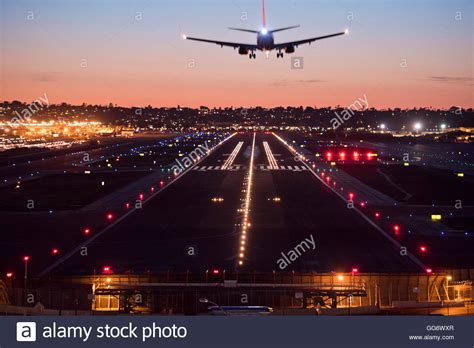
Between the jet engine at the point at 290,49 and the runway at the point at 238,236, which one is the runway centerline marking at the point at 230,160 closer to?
the runway at the point at 238,236

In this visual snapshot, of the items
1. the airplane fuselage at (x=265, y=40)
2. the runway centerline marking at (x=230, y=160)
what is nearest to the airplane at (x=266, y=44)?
the airplane fuselage at (x=265, y=40)

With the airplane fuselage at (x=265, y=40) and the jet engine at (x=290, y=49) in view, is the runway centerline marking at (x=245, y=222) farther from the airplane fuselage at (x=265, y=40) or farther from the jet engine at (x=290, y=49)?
the jet engine at (x=290, y=49)

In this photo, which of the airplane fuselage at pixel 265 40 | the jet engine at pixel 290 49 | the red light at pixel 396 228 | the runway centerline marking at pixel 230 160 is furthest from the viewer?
the runway centerline marking at pixel 230 160

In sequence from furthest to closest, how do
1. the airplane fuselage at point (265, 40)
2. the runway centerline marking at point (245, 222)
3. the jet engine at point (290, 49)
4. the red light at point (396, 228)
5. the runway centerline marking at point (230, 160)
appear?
the runway centerline marking at point (230, 160)
the jet engine at point (290, 49)
the airplane fuselage at point (265, 40)
the red light at point (396, 228)
the runway centerline marking at point (245, 222)

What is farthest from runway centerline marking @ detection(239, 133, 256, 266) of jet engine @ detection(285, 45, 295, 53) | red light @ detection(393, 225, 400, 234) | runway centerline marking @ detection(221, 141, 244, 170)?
runway centerline marking @ detection(221, 141, 244, 170)

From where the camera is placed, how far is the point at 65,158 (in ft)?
417

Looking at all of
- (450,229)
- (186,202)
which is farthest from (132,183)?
(450,229)

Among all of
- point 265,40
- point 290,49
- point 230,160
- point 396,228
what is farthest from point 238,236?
point 230,160

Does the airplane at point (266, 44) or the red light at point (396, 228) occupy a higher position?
the airplane at point (266, 44)

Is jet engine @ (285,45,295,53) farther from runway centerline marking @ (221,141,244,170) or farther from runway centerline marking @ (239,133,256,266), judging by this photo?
runway centerline marking @ (221,141,244,170)

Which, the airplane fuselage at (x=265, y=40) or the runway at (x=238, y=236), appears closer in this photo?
the runway at (x=238, y=236)

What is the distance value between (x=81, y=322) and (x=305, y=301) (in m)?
12.8

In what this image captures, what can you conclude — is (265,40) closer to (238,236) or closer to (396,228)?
(396,228)

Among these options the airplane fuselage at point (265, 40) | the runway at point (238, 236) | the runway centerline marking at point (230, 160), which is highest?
the airplane fuselage at point (265, 40)
